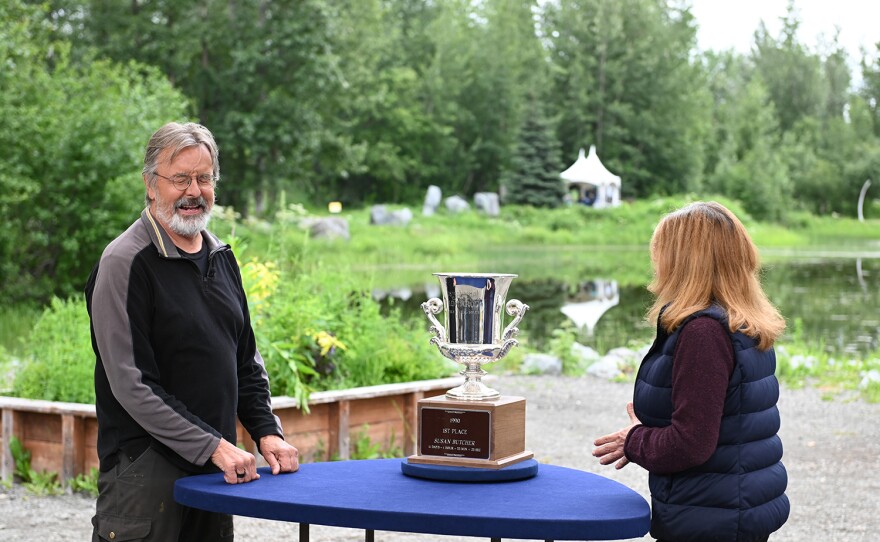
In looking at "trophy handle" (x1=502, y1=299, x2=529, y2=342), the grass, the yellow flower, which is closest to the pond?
the grass

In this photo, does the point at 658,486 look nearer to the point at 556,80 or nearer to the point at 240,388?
the point at 240,388

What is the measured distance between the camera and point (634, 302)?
72.2 feet

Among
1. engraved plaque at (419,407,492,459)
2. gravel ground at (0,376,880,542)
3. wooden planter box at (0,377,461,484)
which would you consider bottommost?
gravel ground at (0,376,880,542)

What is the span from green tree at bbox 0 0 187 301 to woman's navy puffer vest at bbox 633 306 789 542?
40.7 feet

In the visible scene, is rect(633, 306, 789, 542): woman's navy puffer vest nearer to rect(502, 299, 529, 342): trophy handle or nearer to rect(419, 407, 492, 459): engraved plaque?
rect(419, 407, 492, 459): engraved plaque

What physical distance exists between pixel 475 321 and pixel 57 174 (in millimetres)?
12272

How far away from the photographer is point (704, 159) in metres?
59.2

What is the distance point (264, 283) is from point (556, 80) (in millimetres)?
Result: 49245

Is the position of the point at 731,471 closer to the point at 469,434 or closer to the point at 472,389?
the point at 469,434

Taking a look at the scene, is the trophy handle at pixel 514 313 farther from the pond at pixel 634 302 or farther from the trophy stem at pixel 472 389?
the pond at pixel 634 302

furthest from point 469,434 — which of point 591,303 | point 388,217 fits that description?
point 388,217

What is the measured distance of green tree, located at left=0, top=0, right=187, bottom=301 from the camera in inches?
567

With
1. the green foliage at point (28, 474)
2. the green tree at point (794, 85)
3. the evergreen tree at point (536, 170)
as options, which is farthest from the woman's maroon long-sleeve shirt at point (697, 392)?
the green tree at point (794, 85)

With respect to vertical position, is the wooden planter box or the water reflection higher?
the wooden planter box
